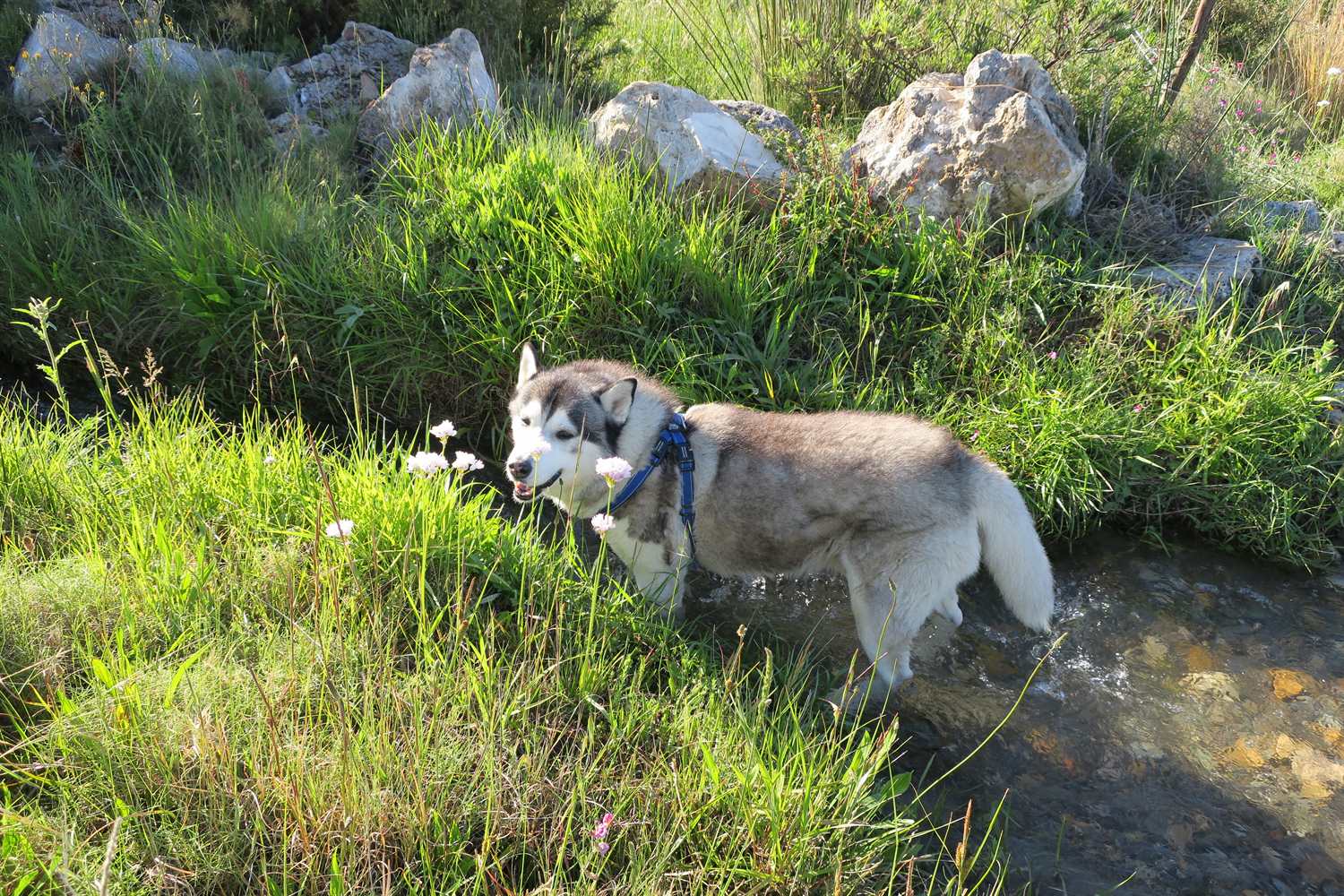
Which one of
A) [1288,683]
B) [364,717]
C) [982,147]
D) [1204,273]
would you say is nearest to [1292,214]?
[1204,273]

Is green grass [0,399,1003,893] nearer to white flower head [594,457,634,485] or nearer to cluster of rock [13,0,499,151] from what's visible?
white flower head [594,457,634,485]

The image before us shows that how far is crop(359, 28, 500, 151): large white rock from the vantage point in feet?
21.4

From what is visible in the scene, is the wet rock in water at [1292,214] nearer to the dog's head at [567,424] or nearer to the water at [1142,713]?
the water at [1142,713]

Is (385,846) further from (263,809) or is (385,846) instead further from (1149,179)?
(1149,179)

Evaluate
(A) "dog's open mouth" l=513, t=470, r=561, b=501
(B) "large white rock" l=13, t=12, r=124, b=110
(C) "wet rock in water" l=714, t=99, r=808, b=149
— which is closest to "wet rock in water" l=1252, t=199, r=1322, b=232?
(C) "wet rock in water" l=714, t=99, r=808, b=149

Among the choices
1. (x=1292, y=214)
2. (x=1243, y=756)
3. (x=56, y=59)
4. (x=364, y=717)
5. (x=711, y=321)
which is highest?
(x=56, y=59)

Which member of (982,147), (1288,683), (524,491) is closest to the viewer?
(524,491)

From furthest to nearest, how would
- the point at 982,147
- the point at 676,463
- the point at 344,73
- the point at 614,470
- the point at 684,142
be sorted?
the point at 344,73 < the point at 684,142 < the point at 982,147 < the point at 676,463 < the point at 614,470

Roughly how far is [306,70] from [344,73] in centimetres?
32

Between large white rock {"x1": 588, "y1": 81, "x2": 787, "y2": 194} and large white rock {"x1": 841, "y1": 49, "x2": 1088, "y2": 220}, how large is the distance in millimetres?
636

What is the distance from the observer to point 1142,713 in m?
4.04

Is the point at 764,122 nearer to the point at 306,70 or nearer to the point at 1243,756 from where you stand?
the point at 306,70

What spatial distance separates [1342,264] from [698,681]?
18.9ft

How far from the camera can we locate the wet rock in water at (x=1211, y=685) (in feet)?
13.7
